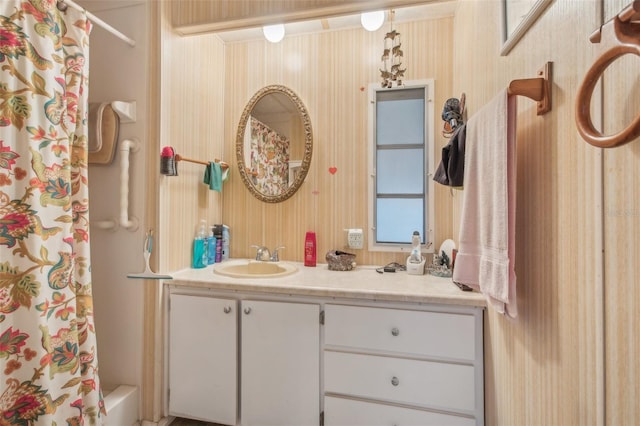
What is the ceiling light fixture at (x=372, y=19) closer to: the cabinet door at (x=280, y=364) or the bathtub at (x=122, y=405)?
the cabinet door at (x=280, y=364)

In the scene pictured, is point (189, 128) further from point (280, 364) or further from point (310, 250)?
point (280, 364)

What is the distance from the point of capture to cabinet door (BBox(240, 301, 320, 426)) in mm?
1396

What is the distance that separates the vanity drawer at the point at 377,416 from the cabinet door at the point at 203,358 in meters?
0.53

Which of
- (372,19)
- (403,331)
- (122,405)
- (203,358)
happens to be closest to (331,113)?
(372,19)

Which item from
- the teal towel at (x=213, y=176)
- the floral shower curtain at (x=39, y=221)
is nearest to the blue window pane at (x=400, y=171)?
the teal towel at (x=213, y=176)

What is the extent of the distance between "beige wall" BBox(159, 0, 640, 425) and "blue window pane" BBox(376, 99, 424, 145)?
4.9 inches

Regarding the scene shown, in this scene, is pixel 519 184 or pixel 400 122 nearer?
pixel 519 184

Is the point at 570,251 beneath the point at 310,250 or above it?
above

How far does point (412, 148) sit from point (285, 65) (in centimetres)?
112

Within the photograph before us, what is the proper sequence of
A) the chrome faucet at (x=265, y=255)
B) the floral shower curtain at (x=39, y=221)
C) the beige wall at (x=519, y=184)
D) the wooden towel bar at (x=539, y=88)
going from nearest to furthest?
the beige wall at (x=519, y=184), the wooden towel bar at (x=539, y=88), the floral shower curtain at (x=39, y=221), the chrome faucet at (x=265, y=255)

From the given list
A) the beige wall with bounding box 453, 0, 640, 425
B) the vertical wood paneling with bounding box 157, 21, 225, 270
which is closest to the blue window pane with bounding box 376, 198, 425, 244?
the beige wall with bounding box 453, 0, 640, 425

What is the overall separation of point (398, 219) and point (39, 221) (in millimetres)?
1804

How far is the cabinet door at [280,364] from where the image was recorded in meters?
1.40

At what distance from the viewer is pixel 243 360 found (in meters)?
1.48
